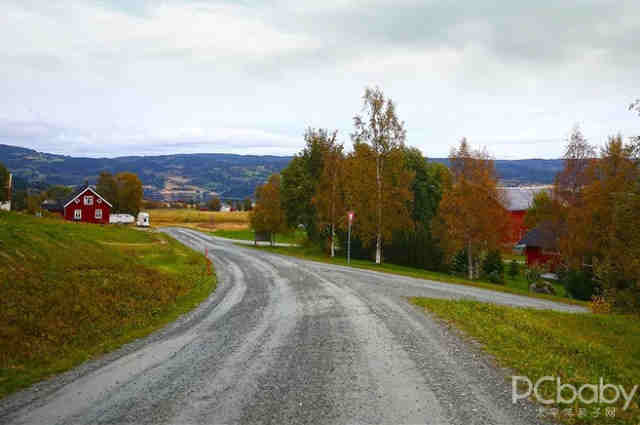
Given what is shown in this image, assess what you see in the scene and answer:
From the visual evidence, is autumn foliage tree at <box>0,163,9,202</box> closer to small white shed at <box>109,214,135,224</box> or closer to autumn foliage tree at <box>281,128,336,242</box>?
autumn foliage tree at <box>281,128,336,242</box>

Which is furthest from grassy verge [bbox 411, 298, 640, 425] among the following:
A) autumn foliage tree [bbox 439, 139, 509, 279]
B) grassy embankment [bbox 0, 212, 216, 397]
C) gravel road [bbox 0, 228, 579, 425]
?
autumn foliage tree [bbox 439, 139, 509, 279]

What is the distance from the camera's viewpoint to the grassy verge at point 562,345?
303 inches

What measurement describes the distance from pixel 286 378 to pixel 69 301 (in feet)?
30.7

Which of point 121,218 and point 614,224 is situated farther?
point 121,218

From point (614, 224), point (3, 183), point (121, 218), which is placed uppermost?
point (3, 183)

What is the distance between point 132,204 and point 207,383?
100m

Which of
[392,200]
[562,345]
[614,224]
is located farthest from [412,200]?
[562,345]

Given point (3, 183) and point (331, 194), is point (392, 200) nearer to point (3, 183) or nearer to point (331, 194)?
point (331, 194)

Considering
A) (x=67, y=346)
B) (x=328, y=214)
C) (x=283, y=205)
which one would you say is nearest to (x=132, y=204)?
(x=283, y=205)

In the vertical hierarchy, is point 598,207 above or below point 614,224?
above

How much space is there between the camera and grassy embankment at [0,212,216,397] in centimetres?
1052

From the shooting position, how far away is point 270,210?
51.4m

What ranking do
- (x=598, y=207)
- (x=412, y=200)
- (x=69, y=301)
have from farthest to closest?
(x=412, y=200), (x=598, y=207), (x=69, y=301)

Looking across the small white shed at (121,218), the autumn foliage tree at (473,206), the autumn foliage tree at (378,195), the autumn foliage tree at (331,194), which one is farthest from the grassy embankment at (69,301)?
the small white shed at (121,218)
